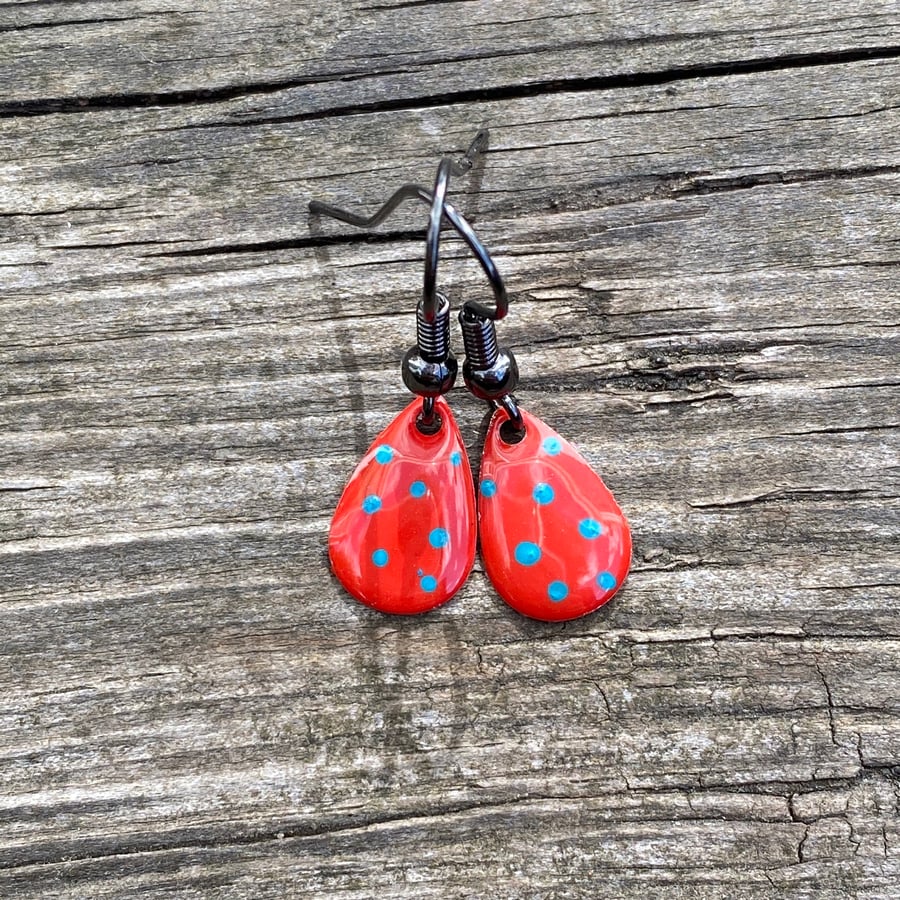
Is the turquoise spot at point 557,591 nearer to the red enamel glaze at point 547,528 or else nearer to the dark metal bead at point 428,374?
the red enamel glaze at point 547,528

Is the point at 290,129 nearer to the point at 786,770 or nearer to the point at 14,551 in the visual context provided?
the point at 14,551

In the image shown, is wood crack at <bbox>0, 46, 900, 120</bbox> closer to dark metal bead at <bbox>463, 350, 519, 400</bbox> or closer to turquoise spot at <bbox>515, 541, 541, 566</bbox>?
dark metal bead at <bbox>463, 350, 519, 400</bbox>

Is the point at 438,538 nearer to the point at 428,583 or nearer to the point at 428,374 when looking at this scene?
the point at 428,583

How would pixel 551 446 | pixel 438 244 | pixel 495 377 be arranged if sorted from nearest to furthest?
pixel 438 244 < pixel 495 377 < pixel 551 446

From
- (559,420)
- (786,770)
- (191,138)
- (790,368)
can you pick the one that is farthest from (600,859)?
(191,138)

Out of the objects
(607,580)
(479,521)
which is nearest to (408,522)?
(479,521)
